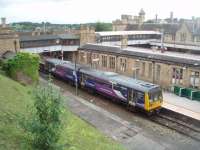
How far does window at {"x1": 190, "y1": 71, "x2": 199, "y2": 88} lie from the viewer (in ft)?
102

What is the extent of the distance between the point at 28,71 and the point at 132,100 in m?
11.9

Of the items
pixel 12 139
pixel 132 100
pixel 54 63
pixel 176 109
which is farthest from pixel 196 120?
pixel 54 63

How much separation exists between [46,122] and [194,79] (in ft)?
82.8

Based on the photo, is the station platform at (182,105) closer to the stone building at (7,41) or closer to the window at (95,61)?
the window at (95,61)

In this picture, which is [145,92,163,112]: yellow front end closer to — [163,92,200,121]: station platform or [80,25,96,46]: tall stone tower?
[163,92,200,121]: station platform

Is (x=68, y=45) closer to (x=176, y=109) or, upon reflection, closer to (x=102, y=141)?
(x=176, y=109)

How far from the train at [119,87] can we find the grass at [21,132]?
25.8 ft

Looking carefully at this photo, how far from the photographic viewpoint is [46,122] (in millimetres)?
9547

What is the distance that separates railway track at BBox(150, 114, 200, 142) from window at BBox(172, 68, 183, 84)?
343 inches

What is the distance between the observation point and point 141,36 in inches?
2469

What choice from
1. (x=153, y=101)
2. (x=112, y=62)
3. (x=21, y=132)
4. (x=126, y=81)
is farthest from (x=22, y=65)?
(x=21, y=132)

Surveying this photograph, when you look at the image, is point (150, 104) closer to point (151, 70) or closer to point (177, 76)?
point (177, 76)

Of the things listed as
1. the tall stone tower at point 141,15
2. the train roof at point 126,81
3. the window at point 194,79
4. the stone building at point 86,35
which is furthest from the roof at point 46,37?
the tall stone tower at point 141,15

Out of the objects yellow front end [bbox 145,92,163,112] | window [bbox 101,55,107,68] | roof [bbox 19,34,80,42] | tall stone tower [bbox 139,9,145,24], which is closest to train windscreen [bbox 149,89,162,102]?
yellow front end [bbox 145,92,163,112]
